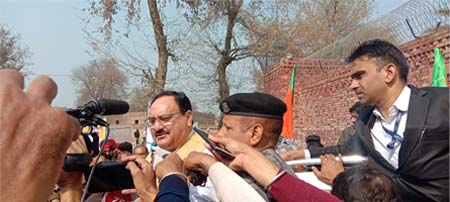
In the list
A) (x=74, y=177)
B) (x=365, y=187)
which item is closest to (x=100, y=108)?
(x=74, y=177)

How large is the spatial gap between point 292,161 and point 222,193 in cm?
96

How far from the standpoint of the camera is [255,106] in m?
1.74

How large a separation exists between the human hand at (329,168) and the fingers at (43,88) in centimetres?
128

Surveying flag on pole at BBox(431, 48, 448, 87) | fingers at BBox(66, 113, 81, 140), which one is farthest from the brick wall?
fingers at BBox(66, 113, 81, 140)

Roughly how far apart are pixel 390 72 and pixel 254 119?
26.9 inches

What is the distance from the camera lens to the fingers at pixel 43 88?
0.98 meters

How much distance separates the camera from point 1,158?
93 centimetres

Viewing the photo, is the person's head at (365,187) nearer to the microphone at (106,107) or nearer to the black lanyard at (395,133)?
the black lanyard at (395,133)

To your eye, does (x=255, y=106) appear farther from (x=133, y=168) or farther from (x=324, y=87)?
(x=324, y=87)

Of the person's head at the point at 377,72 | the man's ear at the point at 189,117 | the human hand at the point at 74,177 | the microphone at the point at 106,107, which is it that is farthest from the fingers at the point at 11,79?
the man's ear at the point at 189,117

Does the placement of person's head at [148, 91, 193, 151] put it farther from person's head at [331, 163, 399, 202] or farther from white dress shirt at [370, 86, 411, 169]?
person's head at [331, 163, 399, 202]

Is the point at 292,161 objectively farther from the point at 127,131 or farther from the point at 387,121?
the point at 127,131

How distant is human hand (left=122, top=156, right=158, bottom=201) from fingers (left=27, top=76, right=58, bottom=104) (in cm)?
68

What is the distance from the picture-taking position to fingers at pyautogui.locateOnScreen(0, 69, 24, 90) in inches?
37.1
